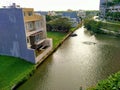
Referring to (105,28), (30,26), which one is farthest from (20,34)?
(105,28)

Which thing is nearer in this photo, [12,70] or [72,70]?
[12,70]

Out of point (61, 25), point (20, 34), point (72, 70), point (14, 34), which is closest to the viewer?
point (72, 70)

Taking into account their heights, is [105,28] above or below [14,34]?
below

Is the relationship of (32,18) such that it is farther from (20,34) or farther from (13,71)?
(13,71)

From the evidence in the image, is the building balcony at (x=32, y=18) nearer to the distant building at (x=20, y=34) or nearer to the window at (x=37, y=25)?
the distant building at (x=20, y=34)

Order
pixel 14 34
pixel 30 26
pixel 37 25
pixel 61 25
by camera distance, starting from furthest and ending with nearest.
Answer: pixel 61 25, pixel 37 25, pixel 30 26, pixel 14 34

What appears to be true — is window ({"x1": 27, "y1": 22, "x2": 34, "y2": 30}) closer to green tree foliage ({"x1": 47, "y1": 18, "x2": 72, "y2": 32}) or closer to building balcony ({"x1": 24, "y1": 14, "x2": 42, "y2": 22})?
building balcony ({"x1": 24, "y1": 14, "x2": 42, "y2": 22})

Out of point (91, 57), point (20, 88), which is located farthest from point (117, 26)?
point (20, 88)

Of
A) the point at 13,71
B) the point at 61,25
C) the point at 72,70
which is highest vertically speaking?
the point at 61,25
